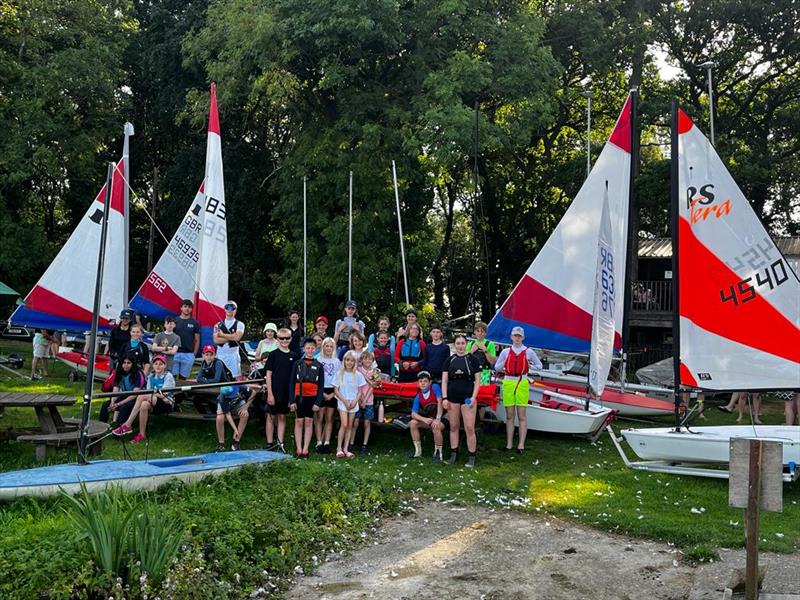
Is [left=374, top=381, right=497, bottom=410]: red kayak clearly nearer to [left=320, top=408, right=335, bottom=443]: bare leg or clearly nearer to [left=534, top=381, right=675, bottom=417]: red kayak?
[left=320, top=408, right=335, bottom=443]: bare leg

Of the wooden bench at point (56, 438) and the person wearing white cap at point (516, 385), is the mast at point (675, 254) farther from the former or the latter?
the wooden bench at point (56, 438)

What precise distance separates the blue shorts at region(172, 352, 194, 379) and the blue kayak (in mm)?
3738

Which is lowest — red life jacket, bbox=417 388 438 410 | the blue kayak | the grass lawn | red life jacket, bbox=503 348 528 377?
the grass lawn

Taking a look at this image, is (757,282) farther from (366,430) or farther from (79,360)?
(79,360)

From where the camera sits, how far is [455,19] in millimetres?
19281

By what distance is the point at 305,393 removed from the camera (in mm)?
9562

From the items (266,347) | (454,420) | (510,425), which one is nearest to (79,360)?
(266,347)

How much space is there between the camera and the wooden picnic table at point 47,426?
27.0 feet

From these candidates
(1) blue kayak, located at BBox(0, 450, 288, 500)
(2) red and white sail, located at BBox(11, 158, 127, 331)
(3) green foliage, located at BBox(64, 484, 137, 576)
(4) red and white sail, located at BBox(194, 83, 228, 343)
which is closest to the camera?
(3) green foliage, located at BBox(64, 484, 137, 576)

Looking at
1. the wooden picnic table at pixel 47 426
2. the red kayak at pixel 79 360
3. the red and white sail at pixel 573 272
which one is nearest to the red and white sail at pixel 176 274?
the red kayak at pixel 79 360

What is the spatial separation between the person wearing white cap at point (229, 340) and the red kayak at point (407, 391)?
2116mm

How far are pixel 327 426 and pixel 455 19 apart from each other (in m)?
12.8

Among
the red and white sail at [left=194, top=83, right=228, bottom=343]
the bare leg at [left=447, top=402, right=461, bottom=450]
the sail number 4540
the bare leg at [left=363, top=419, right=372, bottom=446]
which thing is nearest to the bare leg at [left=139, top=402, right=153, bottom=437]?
the red and white sail at [left=194, top=83, right=228, bottom=343]

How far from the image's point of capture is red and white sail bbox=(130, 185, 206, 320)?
13977mm
